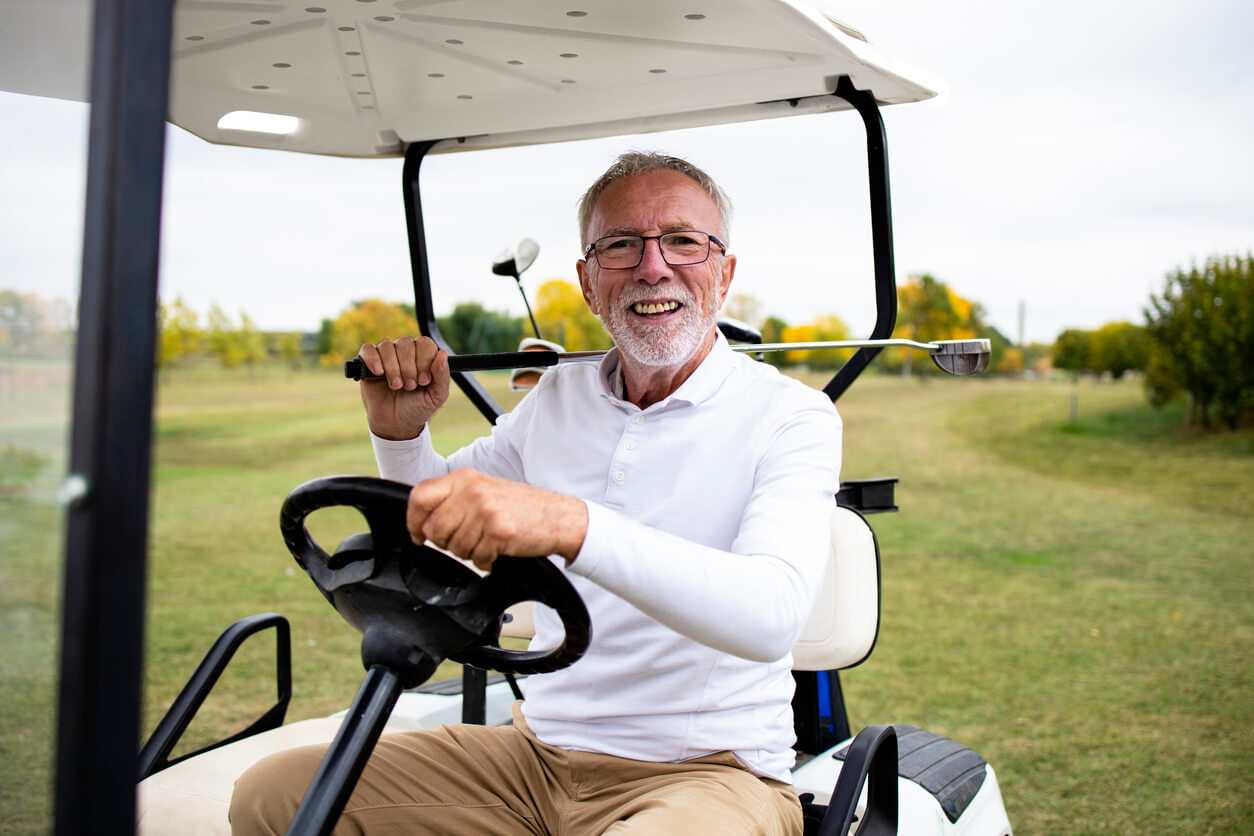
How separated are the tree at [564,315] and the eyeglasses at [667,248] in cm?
365

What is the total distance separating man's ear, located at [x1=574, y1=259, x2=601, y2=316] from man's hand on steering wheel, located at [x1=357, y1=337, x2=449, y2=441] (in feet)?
1.03

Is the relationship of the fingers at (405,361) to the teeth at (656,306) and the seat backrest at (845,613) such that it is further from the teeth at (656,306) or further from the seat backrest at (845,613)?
the seat backrest at (845,613)

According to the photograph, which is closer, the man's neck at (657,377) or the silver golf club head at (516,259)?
the man's neck at (657,377)

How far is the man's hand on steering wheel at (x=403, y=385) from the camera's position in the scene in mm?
1917

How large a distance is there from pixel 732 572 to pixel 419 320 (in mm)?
1545

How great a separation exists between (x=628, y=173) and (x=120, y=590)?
4.48ft

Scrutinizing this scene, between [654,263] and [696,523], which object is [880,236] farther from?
[696,523]

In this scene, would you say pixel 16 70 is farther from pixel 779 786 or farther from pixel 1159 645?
pixel 1159 645

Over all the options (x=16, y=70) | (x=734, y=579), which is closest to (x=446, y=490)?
(x=734, y=579)

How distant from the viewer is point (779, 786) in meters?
1.68

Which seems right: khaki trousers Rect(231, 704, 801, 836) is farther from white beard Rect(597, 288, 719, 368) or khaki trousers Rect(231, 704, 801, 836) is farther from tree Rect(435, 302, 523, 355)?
tree Rect(435, 302, 523, 355)

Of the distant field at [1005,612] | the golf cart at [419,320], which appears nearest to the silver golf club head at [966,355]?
the golf cart at [419,320]

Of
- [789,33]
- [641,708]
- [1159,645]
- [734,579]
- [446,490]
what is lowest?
[1159,645]

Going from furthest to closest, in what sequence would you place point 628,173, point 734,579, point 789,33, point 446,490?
point 628,173 → point 789,33 → point 734,579 → point 446,490
